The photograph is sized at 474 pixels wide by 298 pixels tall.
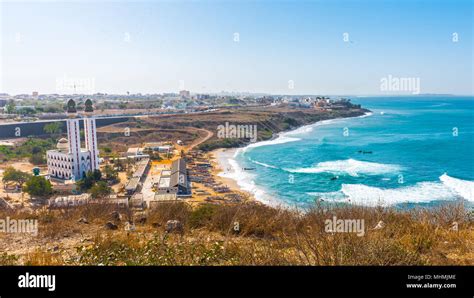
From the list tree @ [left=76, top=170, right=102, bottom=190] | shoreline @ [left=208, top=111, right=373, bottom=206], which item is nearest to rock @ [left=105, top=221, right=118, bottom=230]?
shoreline @ [left=208, top=111, right=373, bottom=206]

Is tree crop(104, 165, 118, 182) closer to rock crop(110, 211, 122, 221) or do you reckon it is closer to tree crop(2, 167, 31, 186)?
tree crop(2, 167, 31, 186)

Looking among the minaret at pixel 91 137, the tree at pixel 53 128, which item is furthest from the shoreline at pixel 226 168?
the tree at pixel 53 128

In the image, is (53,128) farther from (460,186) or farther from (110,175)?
(460,186)

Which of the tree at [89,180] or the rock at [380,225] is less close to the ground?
the rock at [380,225]

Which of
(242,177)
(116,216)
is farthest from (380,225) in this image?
(242,177)

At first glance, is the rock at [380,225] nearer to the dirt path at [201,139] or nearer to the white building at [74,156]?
the white building at [74,156]
